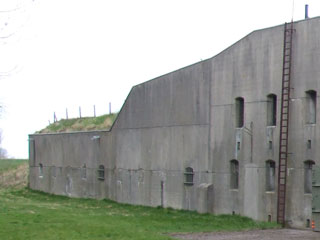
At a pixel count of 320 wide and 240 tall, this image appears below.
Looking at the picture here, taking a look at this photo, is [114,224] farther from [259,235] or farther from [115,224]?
[259,235]

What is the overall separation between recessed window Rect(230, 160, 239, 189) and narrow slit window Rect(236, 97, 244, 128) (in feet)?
4.69

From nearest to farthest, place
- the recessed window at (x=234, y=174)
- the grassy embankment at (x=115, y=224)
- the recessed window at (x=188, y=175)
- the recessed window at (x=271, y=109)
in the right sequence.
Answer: the grassy embankment at (x=115, y=224)
the recessed window at (x=271, y=109)
the recessed window at (x=234, y=174)
the recessed window at (x=188, y=175)

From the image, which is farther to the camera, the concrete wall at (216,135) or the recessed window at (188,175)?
the recessed window at (188,175)

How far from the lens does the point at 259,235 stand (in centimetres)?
1994

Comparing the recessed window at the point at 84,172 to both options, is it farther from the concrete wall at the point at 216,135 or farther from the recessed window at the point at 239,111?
the recessed window at the point at 239,111

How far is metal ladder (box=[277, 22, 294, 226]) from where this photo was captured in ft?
74.0

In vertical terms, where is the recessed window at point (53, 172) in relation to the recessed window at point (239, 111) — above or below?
below

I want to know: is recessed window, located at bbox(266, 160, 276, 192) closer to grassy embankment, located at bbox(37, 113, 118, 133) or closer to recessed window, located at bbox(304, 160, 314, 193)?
recessed window, located at bbox(304, 160, 314, 193)

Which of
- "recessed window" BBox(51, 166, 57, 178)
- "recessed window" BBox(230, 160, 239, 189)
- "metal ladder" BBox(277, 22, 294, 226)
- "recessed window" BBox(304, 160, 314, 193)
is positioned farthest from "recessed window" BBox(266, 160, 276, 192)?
"recessed window" BBox(51, 166, 57, 178)

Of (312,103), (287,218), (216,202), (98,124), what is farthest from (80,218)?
(98,124)

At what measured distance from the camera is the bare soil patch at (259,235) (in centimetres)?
1919

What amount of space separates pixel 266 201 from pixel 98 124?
19031mm

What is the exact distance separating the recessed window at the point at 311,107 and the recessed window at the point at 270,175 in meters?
2.18

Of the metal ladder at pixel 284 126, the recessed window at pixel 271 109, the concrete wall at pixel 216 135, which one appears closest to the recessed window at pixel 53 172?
the concrete wall at pixel 216 135
